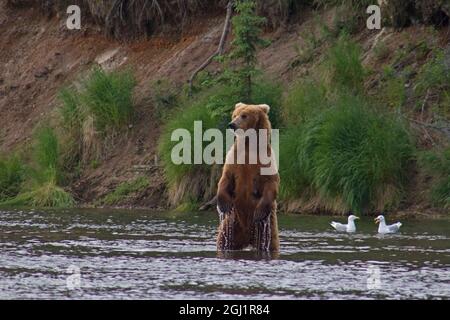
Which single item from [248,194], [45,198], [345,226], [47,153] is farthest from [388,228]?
[47,153]

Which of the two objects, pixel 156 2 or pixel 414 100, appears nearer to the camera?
pixel 414 100

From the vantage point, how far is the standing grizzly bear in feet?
45.2

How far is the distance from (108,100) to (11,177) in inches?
81.7

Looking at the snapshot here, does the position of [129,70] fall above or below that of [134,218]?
above

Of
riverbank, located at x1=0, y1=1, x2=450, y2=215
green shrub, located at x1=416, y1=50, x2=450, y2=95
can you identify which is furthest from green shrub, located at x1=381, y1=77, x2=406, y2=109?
green shrub, located at x1=416, y1=50, x2=450, y2=95

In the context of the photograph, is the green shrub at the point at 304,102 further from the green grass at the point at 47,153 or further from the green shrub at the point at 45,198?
the green grass at the point at 47,153

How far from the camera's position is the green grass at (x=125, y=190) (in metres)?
21.4

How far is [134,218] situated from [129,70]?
19.2 ft

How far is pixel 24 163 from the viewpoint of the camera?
23.7 meters

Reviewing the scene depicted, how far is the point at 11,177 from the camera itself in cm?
2284

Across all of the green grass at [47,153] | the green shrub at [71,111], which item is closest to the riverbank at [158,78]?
the green shrub at [71,111]

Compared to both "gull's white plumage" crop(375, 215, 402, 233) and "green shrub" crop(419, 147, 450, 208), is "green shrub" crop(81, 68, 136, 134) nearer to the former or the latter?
"green shrub" crop(419, 147, 450, 208)
